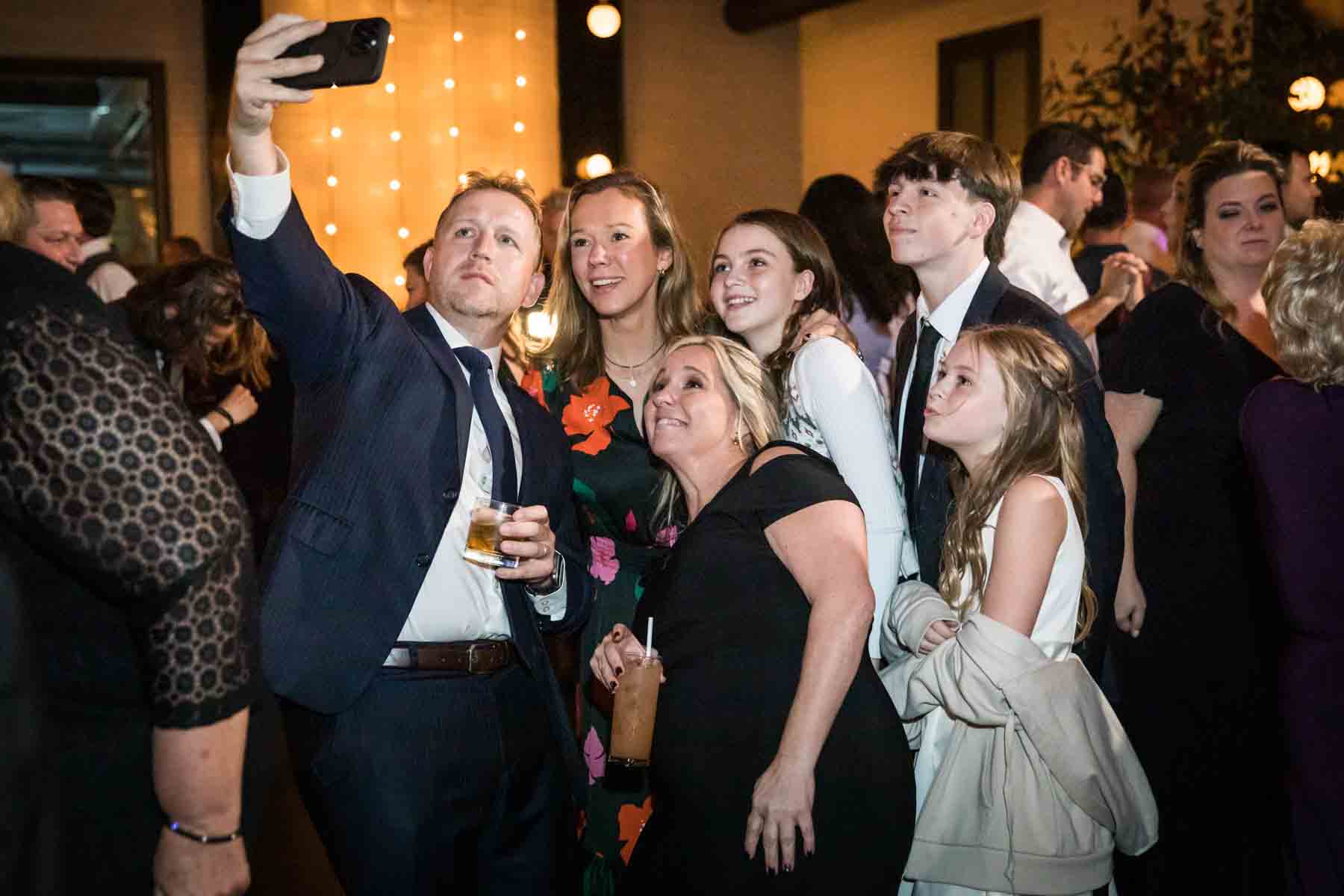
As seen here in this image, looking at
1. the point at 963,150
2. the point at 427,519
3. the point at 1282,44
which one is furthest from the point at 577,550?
the point at 1282,44

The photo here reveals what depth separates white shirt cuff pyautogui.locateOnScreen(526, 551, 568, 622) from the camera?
8.29 feet

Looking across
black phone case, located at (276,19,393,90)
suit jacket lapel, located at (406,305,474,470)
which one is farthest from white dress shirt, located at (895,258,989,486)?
black phone case, located at (276,19,393,90)

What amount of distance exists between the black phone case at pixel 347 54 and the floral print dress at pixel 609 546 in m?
1.27

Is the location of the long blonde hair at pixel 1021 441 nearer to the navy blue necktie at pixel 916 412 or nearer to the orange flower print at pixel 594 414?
the navy blue necktie at pixel 916 412

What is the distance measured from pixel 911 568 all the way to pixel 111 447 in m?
1.72

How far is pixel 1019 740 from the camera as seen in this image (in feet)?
7.39

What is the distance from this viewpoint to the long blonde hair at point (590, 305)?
3049mm

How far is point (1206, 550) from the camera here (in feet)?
11.1

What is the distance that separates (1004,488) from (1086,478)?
438 millimetres

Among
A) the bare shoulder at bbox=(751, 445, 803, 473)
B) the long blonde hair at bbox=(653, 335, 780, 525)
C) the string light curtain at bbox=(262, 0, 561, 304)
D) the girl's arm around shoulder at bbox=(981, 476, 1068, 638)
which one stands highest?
the string light curtain at bbox=(262, 0, 561, 304)

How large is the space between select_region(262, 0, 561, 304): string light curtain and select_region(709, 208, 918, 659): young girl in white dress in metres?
4.31

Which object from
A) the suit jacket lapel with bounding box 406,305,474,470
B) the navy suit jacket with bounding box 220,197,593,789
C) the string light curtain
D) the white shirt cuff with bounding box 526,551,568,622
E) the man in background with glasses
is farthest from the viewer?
the string light curtain

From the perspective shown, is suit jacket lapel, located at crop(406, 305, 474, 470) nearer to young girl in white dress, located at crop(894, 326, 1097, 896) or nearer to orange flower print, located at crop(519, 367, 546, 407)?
orange flower print, located at crop(519, 367, 546, 407)

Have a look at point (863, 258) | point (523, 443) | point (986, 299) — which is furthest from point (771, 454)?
point (863, 258)
